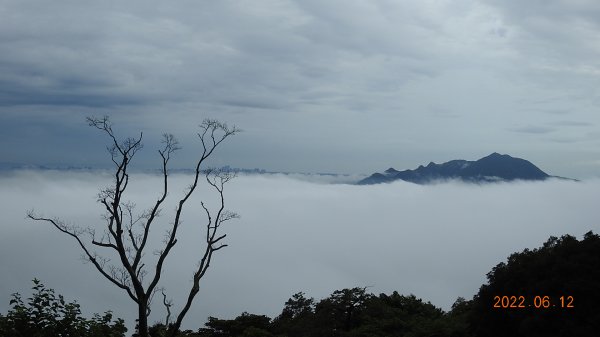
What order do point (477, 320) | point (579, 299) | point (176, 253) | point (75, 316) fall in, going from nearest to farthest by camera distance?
point (75, 316), point (579, 299), point (477, 320), point (176, 253)

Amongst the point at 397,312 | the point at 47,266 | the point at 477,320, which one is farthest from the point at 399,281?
the point at 477,320

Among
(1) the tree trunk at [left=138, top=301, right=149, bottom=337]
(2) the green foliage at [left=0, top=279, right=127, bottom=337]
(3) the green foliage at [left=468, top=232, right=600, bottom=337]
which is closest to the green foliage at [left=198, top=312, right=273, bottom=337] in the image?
(3) the green foliage at [left=468, top=232, right=600, bottom=337]

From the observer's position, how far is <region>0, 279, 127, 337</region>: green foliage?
1110 centimetres

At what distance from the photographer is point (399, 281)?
164m

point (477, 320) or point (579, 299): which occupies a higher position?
point (579, 299)

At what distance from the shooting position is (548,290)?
21.5 m

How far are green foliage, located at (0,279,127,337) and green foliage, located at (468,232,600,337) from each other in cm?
1720

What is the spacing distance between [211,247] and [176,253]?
587ft

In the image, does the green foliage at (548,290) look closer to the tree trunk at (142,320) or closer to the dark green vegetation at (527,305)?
the dark green vegetation at (527,305)

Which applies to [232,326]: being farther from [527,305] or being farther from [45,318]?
[45,318]

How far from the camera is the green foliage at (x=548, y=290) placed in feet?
66.9

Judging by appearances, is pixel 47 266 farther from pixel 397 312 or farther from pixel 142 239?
pixel 142 239

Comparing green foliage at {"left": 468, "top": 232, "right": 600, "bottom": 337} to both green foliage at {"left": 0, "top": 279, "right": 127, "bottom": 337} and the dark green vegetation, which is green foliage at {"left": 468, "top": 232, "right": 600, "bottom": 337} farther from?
green foliage at {"left": 0, "top": 279, "right": 127, "bottom": 337}

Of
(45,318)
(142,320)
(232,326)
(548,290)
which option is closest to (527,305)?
(548,290)
